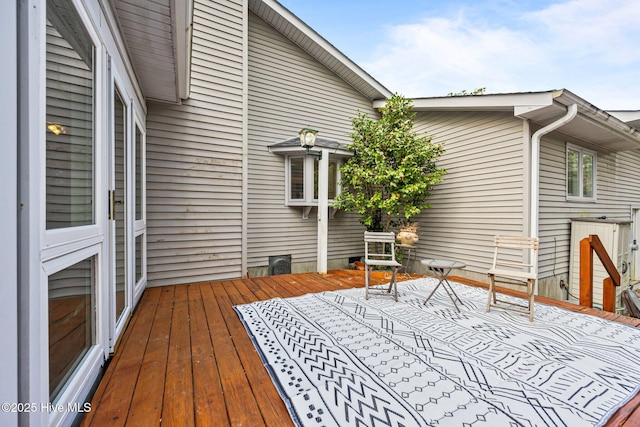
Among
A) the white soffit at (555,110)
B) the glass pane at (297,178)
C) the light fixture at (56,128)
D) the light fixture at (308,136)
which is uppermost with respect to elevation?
the white soffit at (555,110)

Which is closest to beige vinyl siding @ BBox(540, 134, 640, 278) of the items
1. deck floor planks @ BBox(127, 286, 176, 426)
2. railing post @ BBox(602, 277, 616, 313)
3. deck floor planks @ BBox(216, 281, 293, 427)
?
railing post @ BBox(602, 277, 616, 313)

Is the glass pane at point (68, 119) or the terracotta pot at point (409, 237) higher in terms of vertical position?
the glass pane at point (68, 119)

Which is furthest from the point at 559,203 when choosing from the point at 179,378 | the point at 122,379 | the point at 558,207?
the point at 122,379

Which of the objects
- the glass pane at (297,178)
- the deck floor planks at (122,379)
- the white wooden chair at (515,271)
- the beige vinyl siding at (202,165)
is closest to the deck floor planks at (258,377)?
the deck floor planks at (122,379)

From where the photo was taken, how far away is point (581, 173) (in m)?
5.37

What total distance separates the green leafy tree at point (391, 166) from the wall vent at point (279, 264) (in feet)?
5.23

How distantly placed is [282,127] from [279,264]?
114 inches

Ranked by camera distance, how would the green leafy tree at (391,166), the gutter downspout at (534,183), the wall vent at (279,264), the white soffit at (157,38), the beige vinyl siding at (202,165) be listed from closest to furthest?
the white soffit at (157,38) < the beige vinyl siding at (202,165) < the gutter downspout at (534,183) < the green leafy tree at (391,166) < the wall vent at (279,264)

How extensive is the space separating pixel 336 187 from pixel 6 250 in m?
5.36

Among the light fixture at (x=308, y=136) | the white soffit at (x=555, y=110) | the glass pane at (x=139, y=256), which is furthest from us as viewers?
the light fixture at (x=308, y=136)

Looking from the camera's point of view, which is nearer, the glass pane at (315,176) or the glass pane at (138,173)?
the glass pane at (138,173)

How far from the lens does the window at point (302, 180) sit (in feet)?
18.1

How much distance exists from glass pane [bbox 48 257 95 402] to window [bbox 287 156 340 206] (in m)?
4.03

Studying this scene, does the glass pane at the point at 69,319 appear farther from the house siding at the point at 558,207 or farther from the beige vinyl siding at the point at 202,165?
the house siding at the point at 558,207
